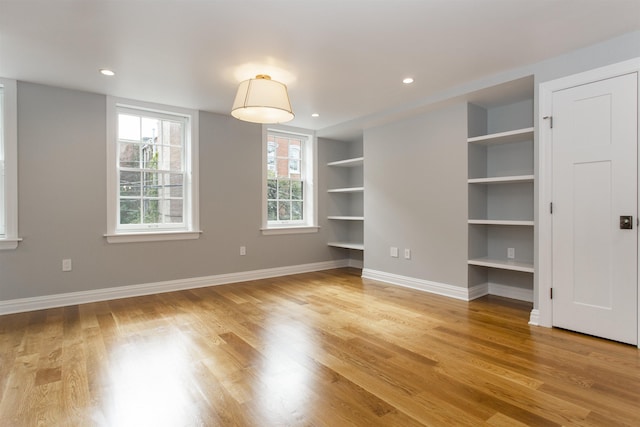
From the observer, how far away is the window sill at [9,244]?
10.9 feet

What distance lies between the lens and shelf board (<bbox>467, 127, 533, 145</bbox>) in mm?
3350

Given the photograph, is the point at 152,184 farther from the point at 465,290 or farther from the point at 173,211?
the point at 465,290

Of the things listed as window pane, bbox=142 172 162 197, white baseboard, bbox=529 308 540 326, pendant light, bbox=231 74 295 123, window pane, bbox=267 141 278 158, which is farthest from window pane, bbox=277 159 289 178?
white baseboard, bbox=529 308 540 326

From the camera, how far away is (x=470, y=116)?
384 cm

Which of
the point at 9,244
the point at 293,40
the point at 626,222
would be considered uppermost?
the point at 293,40

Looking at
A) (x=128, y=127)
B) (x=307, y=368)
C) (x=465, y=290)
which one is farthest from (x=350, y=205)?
(x=307, y=368)

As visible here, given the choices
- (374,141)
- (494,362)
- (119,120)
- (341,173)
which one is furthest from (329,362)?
(341,173)

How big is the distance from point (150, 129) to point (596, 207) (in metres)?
4.85

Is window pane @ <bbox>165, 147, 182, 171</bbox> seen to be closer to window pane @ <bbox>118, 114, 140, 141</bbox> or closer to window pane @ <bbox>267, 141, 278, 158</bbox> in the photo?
window pane @ <bbox>118, 114, 140, 141</bbox>

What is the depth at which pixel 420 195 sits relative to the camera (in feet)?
14.1

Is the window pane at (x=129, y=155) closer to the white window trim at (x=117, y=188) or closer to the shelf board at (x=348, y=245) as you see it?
the white window trim at (x=117, y=188)

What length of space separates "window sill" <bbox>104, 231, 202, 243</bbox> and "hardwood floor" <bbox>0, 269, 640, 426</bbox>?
2.74 feet

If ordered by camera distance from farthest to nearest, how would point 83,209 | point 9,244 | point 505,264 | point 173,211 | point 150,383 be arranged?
point 173,211, point 83,209, point 505,264, point 9,244, point 150,383

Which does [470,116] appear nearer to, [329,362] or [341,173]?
[341,173]
